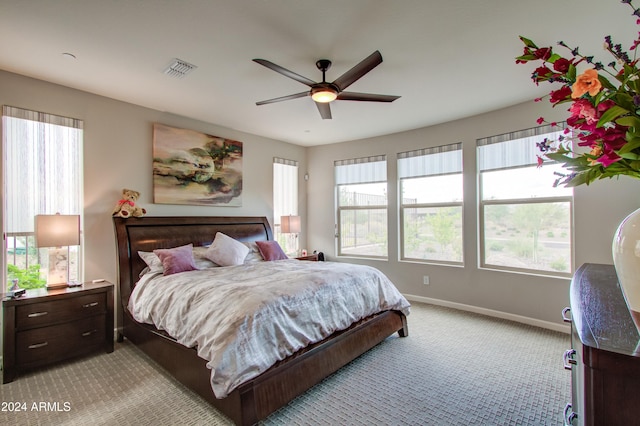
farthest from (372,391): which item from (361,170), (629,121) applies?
(361,170)

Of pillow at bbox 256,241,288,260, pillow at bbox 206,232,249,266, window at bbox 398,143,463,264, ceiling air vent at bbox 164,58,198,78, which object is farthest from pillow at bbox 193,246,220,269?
window at bbox 398,143,463,264

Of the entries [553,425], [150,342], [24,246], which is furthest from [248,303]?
[24,246]

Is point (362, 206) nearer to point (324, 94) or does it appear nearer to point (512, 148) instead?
point (512, 148)

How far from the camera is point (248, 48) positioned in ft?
8.47

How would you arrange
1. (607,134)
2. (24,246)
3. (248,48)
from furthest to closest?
(24,246) → (248,48) → (607,134)

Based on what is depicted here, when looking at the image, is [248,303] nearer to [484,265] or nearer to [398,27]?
[398,27]

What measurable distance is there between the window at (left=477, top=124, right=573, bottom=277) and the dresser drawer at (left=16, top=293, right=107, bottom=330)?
16.0 ft

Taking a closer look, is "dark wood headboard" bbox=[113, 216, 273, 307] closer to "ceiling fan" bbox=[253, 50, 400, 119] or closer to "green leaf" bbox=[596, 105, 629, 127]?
"ceiling fan" bbox=[253, 50, 400, 119]

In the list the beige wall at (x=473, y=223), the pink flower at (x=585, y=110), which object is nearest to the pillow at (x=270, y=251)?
the beige wall at (x=473, y=223)

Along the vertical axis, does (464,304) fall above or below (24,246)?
below

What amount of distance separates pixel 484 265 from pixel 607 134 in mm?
4007

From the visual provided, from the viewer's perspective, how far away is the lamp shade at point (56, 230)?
283 cm

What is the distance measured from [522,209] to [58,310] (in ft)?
17.8

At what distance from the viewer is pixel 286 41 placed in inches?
97.2
